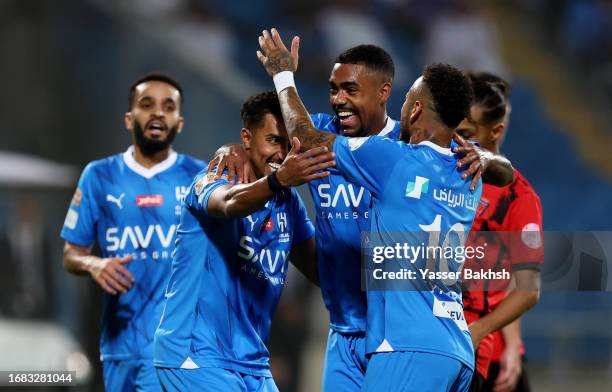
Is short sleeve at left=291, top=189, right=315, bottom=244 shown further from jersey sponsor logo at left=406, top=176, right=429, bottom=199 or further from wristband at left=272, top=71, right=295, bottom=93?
jersey sponsor logo at left=406, top=176, right=429, bottom=199

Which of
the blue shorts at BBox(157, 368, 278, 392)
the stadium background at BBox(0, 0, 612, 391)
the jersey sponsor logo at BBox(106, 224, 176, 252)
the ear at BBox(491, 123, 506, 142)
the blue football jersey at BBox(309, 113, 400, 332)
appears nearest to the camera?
the blue shorts at BBox(157, 368, 278, 392)

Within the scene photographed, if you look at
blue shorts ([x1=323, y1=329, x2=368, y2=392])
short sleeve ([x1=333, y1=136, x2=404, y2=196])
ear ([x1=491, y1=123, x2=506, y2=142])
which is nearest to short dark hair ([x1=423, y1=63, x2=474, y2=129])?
short sleeve ([x1=333, y1=136, x2=404, y2=196])

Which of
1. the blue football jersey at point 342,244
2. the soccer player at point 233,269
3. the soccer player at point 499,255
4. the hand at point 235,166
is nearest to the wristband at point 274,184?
the soccer player at point 233,269

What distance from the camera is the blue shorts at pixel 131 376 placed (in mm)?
5680

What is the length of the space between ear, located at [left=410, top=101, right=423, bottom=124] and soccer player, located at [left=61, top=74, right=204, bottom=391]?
6.99 feet

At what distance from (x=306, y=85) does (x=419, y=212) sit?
9.73m

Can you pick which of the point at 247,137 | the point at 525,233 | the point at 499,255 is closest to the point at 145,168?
the point at 247,137

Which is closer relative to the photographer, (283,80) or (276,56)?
(283,80)

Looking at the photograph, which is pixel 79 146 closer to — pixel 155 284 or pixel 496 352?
pixel 155 284

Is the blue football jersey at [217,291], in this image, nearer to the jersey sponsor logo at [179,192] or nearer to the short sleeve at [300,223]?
the short sleeve at [300,223]

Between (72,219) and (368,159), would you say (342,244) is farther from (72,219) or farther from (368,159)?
(72,219)

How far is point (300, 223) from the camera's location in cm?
496

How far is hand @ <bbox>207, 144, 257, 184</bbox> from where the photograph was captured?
440 centimetres

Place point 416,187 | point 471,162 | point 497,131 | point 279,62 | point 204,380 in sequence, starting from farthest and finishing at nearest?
point 497,131 → point 279,62 → point 471,162 → point 204,380 → point 416,187
